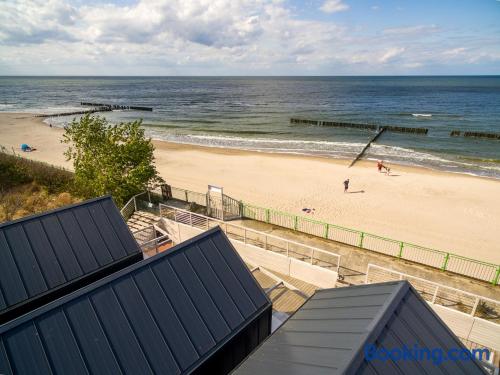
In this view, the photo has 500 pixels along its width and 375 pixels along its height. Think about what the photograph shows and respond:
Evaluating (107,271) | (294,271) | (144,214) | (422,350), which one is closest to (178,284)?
(107,271)

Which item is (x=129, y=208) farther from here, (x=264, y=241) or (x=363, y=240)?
(x=363, y=240)

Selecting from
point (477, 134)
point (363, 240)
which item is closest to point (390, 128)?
point (477, 134)

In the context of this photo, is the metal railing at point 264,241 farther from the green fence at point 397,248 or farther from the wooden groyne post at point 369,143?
the wooden groyne post at point 369,143

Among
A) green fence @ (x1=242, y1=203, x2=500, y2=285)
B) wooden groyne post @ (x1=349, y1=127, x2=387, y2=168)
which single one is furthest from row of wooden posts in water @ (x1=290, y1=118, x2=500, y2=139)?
green fence @ (x1=242, y1=203, x2=500, y2=285)

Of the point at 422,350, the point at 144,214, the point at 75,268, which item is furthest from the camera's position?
the point at 144,214

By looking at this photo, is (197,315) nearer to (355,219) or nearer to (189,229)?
(189,229)

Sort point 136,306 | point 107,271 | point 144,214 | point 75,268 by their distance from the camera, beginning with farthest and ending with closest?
point 144,214 → point 107,271 → point 75,268 → point 136,306

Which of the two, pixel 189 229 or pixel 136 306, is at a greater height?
pixel 136 306
